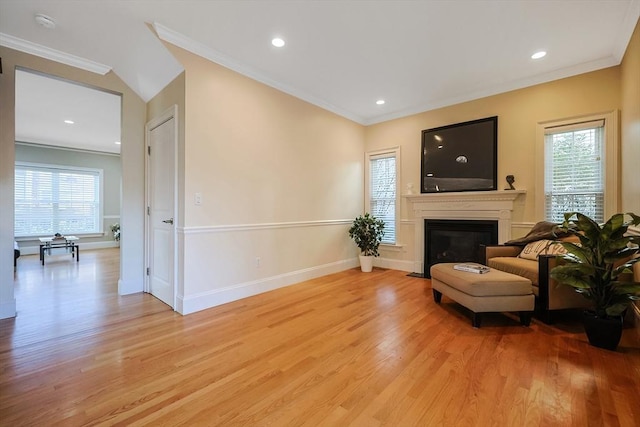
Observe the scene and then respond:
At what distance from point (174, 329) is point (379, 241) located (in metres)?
3.53

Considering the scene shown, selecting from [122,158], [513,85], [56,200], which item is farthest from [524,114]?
[56,200]

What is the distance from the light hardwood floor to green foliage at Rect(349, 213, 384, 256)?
1.76 meters

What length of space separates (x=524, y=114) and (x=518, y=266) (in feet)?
7.13

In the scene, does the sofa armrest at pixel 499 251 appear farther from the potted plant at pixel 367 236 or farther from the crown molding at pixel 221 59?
the crown molding at pixel 221 59

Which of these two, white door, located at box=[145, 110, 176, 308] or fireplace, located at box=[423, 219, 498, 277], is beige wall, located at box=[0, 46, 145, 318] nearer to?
white door, located at box=[145, 110, 176, 308]

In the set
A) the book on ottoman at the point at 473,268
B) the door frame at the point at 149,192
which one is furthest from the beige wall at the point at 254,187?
the book on ottoman at the point at 473,268

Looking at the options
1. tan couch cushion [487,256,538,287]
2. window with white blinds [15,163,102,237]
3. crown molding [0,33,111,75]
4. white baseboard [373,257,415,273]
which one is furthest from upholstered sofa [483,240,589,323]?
window with white blinds [15,163,102,237]

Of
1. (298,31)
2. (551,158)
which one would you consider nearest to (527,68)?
(551,158)

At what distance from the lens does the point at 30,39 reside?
2738 mm

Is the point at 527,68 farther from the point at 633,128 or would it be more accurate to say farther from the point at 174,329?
the point at 174,329

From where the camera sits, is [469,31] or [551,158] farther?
[551,158]

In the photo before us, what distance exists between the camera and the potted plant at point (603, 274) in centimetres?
213

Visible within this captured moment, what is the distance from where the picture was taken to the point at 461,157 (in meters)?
4.25

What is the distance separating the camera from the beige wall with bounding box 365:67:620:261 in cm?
328
